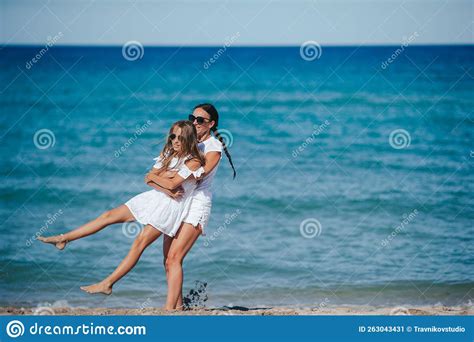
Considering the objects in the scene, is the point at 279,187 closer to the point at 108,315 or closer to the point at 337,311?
the point at 337,311

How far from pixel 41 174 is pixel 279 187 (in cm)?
420

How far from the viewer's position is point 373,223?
11.6 metres
